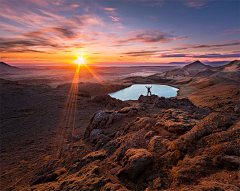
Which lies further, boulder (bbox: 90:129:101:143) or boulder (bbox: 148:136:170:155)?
boulder (bbox: 90:129:101:143)

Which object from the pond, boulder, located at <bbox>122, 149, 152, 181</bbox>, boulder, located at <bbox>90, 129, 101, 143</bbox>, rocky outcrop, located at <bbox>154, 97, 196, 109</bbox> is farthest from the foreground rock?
the pond

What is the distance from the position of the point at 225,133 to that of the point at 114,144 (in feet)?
16.9

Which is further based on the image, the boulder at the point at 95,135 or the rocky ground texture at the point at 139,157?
the boulder at the point at 95,135

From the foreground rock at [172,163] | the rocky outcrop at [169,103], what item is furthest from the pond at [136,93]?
the foreground rock at [172,163]

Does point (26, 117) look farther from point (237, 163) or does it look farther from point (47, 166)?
point (237, 163)

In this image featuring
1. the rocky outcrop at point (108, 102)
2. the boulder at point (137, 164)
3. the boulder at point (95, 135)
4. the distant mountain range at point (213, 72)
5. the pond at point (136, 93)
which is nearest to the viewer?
the boulder at point (137, 164)

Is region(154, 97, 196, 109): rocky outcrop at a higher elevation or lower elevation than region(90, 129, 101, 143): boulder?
higher

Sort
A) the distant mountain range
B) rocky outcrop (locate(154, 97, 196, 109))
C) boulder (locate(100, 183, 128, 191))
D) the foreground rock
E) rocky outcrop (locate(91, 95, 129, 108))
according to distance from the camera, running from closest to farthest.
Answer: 1. the foreground rock
2. boulder (locate(100, 183, 128, 191))
3. rocky outcrop (locate(154, 97, 196, 109))
4. rocky outcrop (locate(91, 95, 129, 108))
5. the distant mountain range

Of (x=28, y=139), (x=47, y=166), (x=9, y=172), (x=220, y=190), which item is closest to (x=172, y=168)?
(x=220, y=190)

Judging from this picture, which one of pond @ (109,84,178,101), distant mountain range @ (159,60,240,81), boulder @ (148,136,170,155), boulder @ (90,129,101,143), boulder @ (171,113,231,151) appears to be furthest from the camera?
distant mountain range @ (159,60,240,81)

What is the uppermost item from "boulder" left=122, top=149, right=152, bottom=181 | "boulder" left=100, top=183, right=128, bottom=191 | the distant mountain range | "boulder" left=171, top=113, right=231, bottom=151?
the distant mountain range

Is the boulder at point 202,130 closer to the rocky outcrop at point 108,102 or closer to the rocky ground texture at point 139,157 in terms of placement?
the rocky ground texture at point 139,157

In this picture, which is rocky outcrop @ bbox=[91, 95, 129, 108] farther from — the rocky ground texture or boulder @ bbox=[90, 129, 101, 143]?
boulder @ bbox=[90, 129, 101, 143]

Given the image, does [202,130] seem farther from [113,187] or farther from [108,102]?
[108,102]
